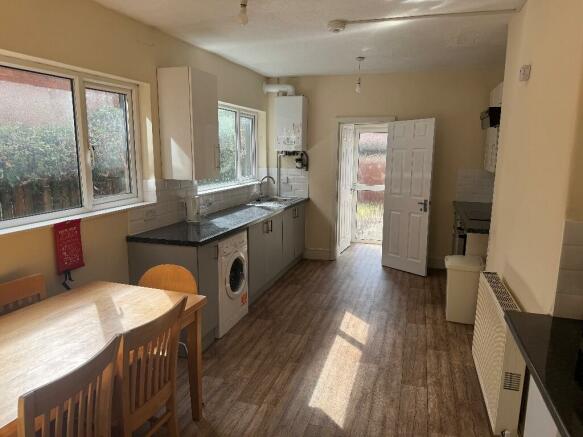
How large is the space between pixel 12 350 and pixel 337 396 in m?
1.86

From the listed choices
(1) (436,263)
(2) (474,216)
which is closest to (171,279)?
(2) (474,216)

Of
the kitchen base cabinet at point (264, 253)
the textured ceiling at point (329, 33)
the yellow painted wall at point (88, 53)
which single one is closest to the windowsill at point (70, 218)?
the yellow painted wall at point (88, 53)

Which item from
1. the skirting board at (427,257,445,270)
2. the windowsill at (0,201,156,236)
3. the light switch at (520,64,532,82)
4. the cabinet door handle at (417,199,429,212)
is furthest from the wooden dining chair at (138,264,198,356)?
the skirting board at (427,257,445,270)

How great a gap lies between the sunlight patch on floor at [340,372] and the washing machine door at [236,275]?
97cm

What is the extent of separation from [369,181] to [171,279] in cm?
493

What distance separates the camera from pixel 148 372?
1.80 metres

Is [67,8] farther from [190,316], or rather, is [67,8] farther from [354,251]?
[354,251]

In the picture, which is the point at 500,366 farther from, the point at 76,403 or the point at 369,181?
the point at 369,181

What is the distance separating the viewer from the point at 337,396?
2656mm

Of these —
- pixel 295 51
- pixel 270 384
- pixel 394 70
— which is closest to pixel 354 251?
pixel 394 70

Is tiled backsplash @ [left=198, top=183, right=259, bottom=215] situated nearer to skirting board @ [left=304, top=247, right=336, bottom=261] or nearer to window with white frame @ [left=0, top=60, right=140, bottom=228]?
window with white frame @ [left=0, top=60, right=140, bottom=228]

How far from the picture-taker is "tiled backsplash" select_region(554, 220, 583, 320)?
5.43 ft

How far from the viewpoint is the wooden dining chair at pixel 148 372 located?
1630 mm

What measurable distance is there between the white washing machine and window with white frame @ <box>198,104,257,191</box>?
114cm
